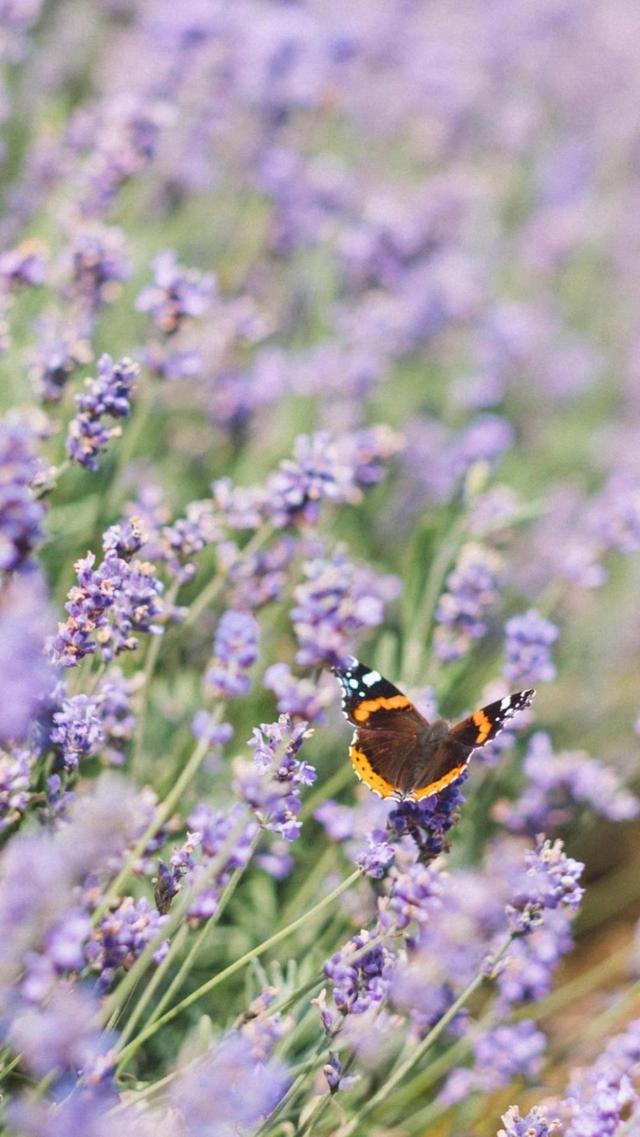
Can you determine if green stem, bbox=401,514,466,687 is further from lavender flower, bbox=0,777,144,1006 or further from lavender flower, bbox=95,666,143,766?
lavender flower, bbox=0,777,144,1006

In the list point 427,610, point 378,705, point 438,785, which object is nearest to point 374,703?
point 378,705

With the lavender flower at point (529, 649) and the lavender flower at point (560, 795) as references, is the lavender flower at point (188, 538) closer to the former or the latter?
the lavender flower at point (529, 649)

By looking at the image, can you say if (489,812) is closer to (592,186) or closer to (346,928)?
(346,928)

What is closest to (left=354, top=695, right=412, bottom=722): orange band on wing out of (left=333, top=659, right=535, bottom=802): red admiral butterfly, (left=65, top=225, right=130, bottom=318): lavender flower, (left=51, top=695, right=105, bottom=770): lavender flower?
(left=333, top=659, right=535, bottom=802): red admiral butterfly

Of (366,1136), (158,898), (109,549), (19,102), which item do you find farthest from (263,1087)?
(19,102)

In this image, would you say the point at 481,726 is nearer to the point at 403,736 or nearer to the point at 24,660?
the point at 403,736

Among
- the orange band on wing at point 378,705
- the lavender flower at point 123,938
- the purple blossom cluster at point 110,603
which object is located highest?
the purple blossom cluster at point 110,603

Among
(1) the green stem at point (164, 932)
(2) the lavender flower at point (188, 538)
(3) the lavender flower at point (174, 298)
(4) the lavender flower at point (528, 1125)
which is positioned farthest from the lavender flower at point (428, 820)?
(3) the lavender flower at point (174, 298)
